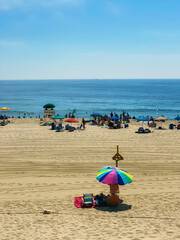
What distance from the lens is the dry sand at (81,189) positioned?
7.14 m

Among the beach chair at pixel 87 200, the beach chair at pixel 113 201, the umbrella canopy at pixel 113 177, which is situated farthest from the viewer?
the beach chair at pixel 113 201

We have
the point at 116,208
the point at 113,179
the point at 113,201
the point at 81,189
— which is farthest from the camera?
the point at 81,189

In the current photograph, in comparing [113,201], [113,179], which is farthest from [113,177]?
[113,201]

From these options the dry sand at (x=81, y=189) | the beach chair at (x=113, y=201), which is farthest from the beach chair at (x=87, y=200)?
the beach chair at (x=113, y=201)

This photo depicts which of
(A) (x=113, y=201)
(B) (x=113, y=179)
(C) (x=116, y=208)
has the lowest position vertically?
(C) (x=116, y=208)

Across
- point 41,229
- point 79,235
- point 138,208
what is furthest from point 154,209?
point 41,229

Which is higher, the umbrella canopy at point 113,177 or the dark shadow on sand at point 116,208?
the umbrella canopy at point 113,177

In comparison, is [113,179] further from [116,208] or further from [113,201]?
[116,208]

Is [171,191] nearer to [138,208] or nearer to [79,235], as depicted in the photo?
[138,208]

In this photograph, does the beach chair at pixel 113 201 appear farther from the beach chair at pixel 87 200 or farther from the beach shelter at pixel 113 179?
the beach chair at pixel 87 200

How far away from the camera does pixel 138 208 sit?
8836mm

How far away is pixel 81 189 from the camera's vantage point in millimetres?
10555

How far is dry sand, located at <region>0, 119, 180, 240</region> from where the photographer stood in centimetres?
714

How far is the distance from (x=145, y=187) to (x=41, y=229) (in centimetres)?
519
